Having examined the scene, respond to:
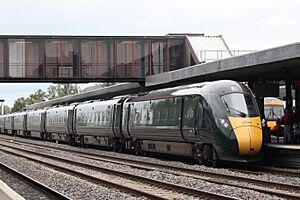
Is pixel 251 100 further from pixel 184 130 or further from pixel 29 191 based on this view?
pixel 29 191

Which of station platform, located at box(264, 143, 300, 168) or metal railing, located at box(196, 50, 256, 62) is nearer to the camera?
station platform, located at box(264, 143, 300, 168)

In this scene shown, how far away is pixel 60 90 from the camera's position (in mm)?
169250

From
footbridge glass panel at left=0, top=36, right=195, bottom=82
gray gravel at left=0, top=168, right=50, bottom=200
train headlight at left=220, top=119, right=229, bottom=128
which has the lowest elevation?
gray gravel at left=0, top=168, right=50, bottom=200

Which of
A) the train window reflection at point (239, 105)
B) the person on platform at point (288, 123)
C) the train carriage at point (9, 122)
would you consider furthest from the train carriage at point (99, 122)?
the train carriage at point (9, 122)

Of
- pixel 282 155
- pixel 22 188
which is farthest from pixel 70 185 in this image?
pixel 282 155

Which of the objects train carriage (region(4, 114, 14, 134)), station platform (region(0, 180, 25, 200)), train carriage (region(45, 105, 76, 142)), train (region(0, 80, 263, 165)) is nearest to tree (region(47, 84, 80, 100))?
train carriage (region(4, 114, 14, 134))

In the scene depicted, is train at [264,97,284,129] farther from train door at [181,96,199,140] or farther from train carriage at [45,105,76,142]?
train door at [181,96,199,140]

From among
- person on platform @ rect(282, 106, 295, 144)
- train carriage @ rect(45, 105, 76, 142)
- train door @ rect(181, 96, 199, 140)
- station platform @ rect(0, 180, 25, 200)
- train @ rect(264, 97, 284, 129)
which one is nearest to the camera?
station platform @ rect(0, 180, 25, 200)

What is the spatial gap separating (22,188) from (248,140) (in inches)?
273

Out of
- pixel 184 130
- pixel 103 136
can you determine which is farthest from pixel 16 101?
pixel 184 130

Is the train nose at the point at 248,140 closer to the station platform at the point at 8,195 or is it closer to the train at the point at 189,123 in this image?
the train at the point at 189,123

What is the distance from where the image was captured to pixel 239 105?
57.7 feet

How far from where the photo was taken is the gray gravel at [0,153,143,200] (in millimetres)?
12383

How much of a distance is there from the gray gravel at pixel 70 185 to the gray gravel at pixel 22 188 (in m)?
0.50
